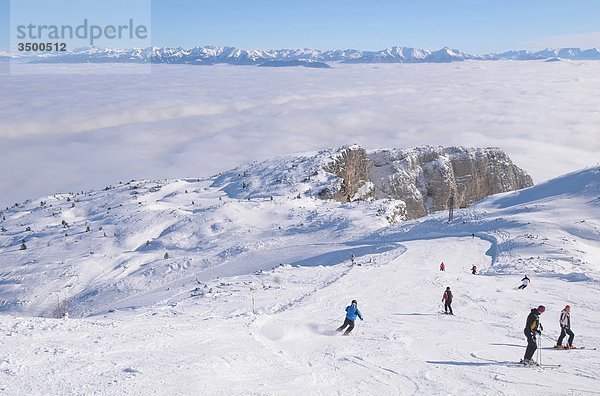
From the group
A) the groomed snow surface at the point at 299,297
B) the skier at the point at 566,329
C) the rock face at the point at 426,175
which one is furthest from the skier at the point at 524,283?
the rock face at the point at 426,175

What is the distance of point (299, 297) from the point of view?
688 inches

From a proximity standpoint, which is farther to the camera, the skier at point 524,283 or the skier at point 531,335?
the skier at point 524,283

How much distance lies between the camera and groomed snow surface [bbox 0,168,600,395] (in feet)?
31.1

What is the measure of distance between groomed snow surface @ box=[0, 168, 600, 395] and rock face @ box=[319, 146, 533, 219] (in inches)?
472

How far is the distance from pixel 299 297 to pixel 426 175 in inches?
1886

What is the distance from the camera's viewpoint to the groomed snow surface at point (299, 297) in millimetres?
9484

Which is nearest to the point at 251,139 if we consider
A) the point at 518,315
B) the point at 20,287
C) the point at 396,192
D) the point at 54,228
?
the point at 396,192

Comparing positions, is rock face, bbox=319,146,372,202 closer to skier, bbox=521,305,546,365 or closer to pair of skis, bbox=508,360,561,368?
skier, bbox=521,305,546,365

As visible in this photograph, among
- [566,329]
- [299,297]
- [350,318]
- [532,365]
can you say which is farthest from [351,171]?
[532,365]

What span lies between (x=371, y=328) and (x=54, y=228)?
3417 cm

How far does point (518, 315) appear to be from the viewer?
15.3 m

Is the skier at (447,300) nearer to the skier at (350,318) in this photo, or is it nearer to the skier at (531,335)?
the skier at (350,318)

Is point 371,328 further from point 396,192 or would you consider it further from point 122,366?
point 396,192

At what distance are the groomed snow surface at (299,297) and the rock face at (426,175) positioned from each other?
12.0 m
